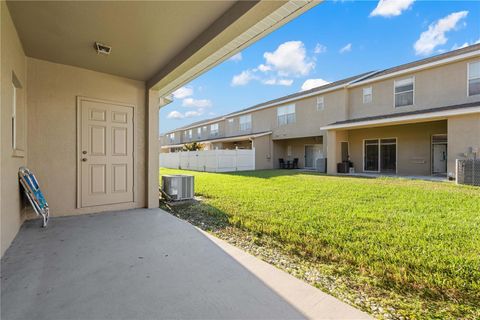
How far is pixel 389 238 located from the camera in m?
3.63

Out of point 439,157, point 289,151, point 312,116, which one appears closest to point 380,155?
point 439,157

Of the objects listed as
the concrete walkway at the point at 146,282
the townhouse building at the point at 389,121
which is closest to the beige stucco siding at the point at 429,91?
the townhouse building at the point at 389,121

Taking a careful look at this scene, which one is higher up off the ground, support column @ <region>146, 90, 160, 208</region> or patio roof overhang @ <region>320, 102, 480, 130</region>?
patio roof overhang @ <region>320, 102, 480, 130</region>

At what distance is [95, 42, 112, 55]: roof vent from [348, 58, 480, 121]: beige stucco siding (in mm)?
14216

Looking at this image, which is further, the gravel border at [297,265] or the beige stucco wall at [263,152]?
the beige stucco wall at [263,152]

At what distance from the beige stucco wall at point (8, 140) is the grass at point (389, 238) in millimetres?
3347

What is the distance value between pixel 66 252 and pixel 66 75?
3806mm

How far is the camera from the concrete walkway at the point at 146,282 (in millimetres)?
1988

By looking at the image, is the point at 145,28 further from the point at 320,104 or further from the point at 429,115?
the point at 320,104

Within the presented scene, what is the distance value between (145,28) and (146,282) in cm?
346

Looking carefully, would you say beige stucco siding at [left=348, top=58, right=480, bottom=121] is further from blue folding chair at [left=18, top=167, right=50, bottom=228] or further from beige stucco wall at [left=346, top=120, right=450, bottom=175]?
blue folding chair at [left=18, top=167, right=50, bottom=228]

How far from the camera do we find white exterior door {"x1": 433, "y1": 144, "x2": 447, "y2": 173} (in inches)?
508

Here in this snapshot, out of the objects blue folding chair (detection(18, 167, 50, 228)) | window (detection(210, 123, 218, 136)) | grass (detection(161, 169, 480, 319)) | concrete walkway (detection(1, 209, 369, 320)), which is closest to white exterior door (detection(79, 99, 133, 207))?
blue folding chair (detection(18, 167, 50, 228))

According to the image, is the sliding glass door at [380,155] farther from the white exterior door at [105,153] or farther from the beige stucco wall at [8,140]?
the beige stucco wall at [8,140]
